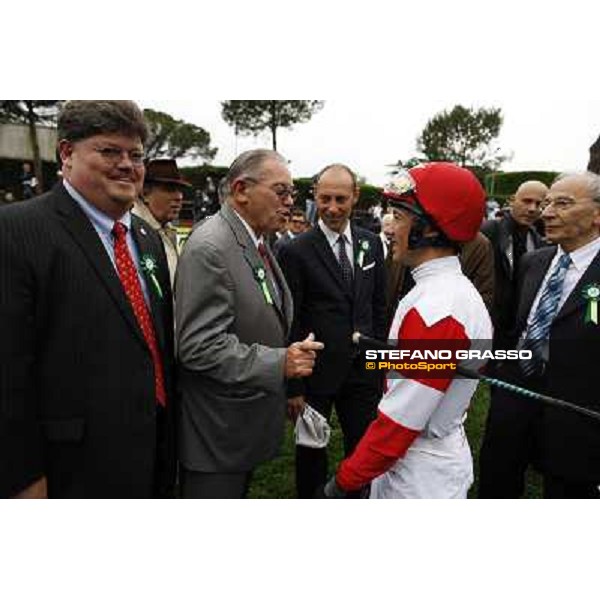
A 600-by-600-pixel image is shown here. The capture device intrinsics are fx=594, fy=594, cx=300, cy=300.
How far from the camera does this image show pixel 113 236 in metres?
1.89

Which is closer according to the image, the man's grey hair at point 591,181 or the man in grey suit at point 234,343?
the man in grey suit at point 234,343

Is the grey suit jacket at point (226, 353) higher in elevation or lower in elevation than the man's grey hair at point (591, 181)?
lower

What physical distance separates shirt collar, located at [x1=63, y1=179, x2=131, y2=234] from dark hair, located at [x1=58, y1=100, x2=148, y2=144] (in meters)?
0.15

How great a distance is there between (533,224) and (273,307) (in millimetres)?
3011

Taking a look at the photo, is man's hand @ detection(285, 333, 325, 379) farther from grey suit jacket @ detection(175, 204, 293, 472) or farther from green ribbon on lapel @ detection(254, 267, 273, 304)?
green ribbon on lapel @ detection(254, 267, 273, 304)

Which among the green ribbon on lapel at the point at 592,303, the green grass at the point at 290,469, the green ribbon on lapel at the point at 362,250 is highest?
the green ribbon on lapel at the point at 362,250

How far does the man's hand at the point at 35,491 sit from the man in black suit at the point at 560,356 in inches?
73.2

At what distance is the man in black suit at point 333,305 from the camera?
319cm

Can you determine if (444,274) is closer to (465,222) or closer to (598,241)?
(465,222)

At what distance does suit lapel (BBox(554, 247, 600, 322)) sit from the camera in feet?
8.18

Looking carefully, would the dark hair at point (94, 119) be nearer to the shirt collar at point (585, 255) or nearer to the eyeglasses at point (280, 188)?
the eyeglasses at point (280, 188)

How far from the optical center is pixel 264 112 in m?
3.84

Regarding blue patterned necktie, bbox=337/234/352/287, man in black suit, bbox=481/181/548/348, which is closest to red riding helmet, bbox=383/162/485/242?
blue patterned necktie, bbox=337/234/352/287

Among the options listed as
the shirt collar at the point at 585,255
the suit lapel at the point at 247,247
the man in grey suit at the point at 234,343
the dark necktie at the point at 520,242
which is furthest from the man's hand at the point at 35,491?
the dark necktie at the point at 520,242
